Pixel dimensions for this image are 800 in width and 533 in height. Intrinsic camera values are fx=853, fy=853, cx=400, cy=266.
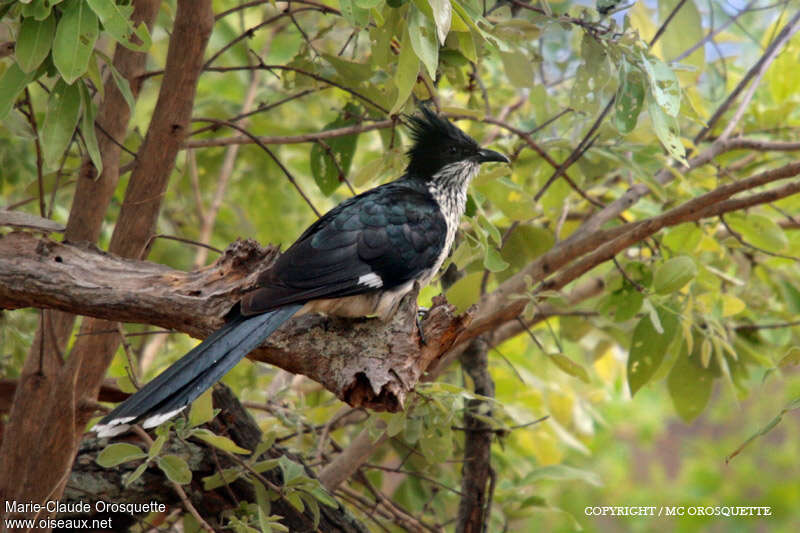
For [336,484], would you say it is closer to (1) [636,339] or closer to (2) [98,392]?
(2) [98,392]

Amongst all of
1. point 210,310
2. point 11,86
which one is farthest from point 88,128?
point 210,310

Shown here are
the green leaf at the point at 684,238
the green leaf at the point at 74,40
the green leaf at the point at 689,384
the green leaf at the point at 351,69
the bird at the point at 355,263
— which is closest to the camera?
the green leaf at the point at 74,40

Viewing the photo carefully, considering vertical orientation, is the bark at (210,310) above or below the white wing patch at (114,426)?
above

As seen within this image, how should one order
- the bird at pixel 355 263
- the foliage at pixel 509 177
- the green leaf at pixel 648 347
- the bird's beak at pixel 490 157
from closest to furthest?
the bird at pixel 355 263
the foliage at pixel 509 177
the green leaf at pixel 648 347
the bird's beak at pixel 490 157

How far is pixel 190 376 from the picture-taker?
2.03m

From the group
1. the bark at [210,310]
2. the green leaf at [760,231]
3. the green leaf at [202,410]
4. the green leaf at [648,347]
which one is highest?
the green leaf at [760,231]

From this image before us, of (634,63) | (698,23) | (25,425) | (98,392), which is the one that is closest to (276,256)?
(98,392)

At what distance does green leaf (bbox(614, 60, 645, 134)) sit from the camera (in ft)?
7.63

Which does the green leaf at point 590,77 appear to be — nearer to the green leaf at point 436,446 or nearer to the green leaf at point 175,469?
the green leaf at point 436,446

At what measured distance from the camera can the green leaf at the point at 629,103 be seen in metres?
2.33

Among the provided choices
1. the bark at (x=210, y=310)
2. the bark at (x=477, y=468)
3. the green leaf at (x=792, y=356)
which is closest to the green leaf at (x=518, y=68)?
the bark at (x=210, y=310)

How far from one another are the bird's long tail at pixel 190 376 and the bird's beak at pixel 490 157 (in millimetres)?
1168

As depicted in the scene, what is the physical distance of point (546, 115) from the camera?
3068mm

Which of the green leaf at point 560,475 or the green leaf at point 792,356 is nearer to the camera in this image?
the green leaf at point 792,356
